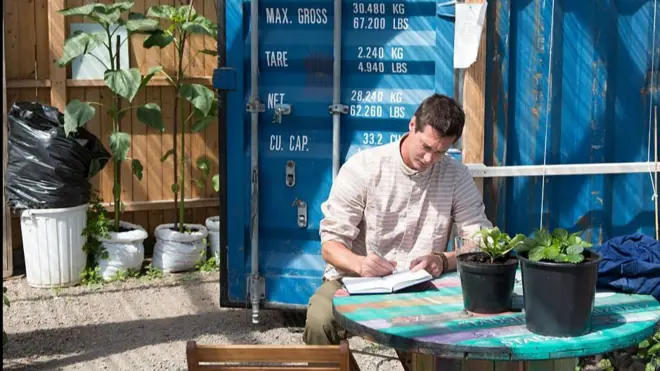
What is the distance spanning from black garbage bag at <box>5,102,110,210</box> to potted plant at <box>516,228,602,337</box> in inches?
169

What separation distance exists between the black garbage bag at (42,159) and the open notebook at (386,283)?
11.9ft

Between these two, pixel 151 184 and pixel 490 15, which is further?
pixel 151 184

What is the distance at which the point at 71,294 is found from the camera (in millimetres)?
6434

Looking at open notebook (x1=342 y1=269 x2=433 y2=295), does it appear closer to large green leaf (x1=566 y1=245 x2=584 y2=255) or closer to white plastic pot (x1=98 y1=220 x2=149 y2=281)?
large green leaf (x1=566 y1=245 x2=584 y2=255)

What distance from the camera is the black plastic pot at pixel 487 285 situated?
2.83m

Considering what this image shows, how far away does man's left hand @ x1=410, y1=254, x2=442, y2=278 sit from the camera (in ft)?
11.1

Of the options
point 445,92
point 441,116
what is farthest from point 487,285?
point 445,92

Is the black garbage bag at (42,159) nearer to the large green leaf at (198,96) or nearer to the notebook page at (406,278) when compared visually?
the large green leaf at (198,96)

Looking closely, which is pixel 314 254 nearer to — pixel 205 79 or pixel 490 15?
pixel 490 15

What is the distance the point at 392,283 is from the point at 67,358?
267 cm

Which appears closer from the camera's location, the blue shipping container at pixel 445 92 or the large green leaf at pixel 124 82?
the blue shipping container at pixel 445 92

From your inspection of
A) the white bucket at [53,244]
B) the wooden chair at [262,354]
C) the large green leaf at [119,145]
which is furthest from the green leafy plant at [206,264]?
the wooden chair at [262,354]

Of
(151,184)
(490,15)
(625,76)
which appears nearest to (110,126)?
(151,184)

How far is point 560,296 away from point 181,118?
191 inches
